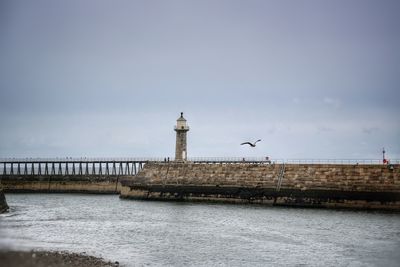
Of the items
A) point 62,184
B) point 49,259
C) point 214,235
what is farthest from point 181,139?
point 49,259

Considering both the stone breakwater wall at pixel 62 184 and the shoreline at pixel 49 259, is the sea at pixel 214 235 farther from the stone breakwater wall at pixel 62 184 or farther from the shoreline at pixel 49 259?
the stone breakwater wall at pixel 62 184

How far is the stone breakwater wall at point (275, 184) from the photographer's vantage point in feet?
152

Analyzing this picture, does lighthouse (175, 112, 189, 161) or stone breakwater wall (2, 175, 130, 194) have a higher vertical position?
lighthouse (175, 112, 189, 161)

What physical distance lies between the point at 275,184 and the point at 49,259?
32069 mm

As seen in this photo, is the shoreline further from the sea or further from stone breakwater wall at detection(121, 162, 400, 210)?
stone breakwater wall at detection(121, 162, 400, 210)

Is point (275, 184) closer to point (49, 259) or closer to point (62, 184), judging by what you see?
point (49, 259)

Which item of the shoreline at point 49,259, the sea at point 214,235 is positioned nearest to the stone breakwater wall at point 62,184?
the sea at point 214,235

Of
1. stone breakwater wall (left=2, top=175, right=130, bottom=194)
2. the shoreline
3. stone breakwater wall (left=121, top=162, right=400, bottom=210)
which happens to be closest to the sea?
the shoreline

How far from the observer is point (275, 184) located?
2051 inches

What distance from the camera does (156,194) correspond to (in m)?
59.4

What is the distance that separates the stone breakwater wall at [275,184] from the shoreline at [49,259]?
1065 inches

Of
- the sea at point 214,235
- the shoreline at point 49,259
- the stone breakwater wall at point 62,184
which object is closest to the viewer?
the shoreline at point 49,259

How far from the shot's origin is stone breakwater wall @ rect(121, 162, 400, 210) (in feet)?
152

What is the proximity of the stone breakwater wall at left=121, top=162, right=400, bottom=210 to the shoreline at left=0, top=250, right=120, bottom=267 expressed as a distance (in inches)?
1065
